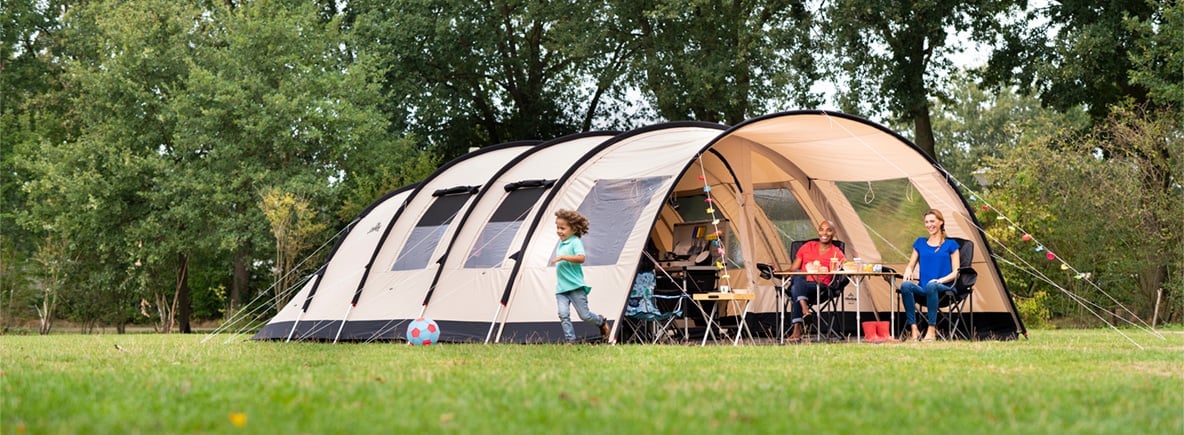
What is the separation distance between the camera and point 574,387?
499 centimetres

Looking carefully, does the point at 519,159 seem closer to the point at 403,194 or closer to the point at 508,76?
the point at 403,194

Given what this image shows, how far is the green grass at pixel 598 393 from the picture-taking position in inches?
148

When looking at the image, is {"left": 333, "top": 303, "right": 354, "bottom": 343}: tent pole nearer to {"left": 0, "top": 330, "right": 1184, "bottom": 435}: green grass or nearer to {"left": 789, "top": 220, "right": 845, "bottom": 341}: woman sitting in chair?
{"left": 0, "top": 330, "right": 1184, "bottom": 435}: green grass

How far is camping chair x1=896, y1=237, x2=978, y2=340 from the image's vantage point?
10.8 metres

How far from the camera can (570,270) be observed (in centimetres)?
934

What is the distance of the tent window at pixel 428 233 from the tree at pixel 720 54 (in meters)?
9.26

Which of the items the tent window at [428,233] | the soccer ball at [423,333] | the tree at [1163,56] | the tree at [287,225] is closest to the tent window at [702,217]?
the tent window at [428,233]

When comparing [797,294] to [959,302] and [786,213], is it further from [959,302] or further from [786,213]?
[786,213]

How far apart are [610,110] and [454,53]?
3809 millimetres

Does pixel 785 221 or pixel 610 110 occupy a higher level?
pixel 610 110

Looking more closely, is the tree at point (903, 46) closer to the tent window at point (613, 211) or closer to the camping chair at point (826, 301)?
the camping chair at point (826, 301)

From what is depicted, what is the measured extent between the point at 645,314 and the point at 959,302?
317cm

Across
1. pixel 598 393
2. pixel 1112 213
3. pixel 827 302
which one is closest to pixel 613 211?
pixel 827 302

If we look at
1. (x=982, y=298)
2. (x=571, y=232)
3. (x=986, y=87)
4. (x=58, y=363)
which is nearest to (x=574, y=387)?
(x=58, y=363)
